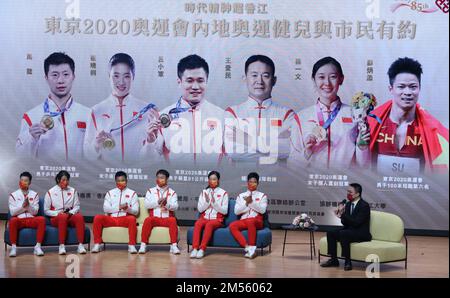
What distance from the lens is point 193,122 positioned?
38.3ft

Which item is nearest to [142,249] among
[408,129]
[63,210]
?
[63,210]

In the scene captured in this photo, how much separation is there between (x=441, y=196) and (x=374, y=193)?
0.85m

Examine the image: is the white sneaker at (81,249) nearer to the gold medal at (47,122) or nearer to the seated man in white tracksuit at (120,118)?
the seated man in white tracksuit at (120,118)

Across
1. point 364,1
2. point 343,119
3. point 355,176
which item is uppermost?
point 364,1

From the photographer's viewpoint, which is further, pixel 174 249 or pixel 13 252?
pixel 174 249

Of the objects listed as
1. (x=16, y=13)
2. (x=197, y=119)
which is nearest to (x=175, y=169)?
(x=197, y=119)

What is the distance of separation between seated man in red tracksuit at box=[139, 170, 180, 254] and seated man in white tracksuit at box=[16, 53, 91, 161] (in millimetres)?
2357

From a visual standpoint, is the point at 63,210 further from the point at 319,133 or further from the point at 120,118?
the point at 319,133

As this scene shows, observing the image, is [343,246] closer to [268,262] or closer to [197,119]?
[268,262]

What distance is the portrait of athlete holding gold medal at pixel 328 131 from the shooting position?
11406 millimetres

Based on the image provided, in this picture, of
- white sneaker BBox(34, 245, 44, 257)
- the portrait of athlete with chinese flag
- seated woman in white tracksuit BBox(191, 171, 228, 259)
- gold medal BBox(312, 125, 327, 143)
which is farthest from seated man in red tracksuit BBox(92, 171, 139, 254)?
the portrait of athlete with chinese flag

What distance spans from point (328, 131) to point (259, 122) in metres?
0.91

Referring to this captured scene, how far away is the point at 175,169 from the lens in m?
11.8

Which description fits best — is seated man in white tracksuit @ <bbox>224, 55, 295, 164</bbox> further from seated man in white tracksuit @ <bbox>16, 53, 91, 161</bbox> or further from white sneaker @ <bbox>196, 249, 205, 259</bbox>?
white sneaker @ <bbox>196, 249, 205, 259</bbox>
